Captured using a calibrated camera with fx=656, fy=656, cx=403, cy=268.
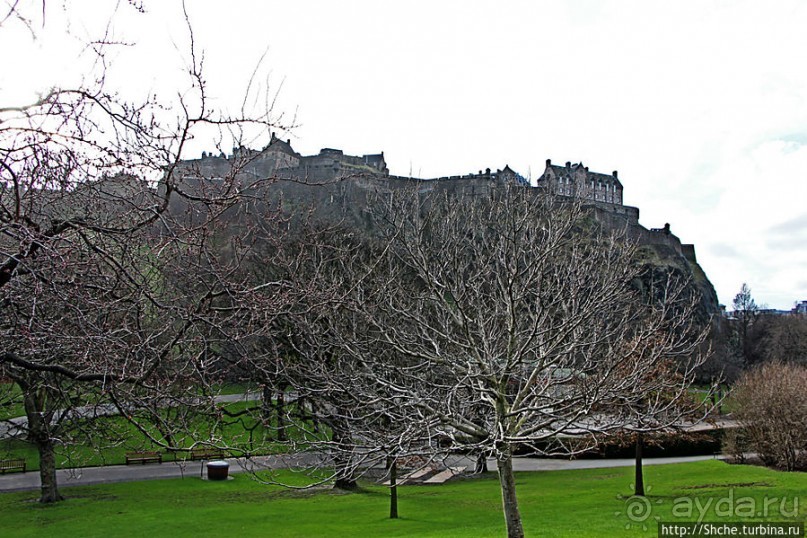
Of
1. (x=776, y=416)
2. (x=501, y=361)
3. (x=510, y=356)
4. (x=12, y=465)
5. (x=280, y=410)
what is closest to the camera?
(x=510, y=356)

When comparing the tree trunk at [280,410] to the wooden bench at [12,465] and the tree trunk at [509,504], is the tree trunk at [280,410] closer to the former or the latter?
the tree trunk at [509,504]

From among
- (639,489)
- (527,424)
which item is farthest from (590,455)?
(527,424)

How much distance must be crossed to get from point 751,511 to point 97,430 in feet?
39.6

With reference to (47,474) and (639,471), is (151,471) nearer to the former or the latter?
(47,474)

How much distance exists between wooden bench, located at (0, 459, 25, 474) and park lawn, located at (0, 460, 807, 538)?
388cm

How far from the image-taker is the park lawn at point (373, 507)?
46.7 ft

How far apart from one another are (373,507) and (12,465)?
44.6ft

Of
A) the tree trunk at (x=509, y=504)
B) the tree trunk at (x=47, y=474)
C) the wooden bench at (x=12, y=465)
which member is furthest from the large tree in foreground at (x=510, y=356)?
the wooden bench at (x=12, y=465)

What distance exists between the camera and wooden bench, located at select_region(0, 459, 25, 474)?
22125mm

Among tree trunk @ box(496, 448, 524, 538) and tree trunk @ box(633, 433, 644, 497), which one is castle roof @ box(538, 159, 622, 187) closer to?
tree trunk @ box(633, 433, 644, 497)

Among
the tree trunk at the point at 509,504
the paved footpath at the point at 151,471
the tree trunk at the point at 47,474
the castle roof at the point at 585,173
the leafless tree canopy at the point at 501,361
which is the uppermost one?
the castle roof at the point at 585,173

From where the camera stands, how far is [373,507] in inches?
687

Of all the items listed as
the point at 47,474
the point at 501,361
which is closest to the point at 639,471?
the point at 501,361

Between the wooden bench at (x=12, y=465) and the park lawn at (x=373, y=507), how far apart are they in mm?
3883
